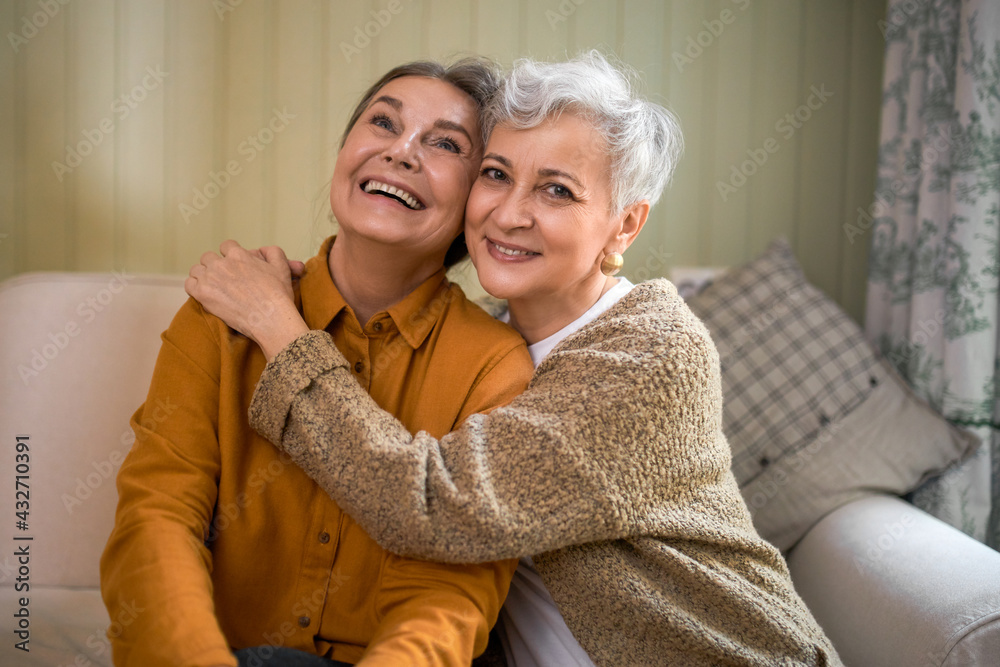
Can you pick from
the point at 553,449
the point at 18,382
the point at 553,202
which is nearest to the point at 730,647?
the point at 553,449

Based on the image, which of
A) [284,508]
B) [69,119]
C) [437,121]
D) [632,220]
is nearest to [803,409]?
[632,220]

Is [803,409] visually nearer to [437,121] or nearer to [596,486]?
[596,486]

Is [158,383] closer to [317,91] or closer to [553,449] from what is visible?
[553,449]

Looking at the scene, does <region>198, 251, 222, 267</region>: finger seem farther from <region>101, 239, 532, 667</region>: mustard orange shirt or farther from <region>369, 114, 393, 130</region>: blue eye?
<region>369, 114, 393, 130</region>: blue eye

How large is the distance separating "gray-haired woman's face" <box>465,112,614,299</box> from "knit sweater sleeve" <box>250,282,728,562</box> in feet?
0.74

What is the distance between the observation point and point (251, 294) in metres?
1.15

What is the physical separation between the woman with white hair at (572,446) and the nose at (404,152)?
0.41ft

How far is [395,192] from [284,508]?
0.55 m

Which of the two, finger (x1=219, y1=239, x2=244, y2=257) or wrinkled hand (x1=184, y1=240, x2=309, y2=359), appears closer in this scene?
wrinkled hand (x1=184, y1=240, x2=309, y2=359)

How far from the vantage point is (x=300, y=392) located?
3.37 feet

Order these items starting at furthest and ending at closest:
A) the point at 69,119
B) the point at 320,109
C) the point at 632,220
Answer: the point at 320,109 < the point at 69,119 < the point at 632,220

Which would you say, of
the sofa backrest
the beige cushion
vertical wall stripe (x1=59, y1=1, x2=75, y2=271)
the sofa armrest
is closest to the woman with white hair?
the sofa armrest

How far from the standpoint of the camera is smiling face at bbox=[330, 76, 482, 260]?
1.19 metres

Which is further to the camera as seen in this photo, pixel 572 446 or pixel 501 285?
pixel 501 285
